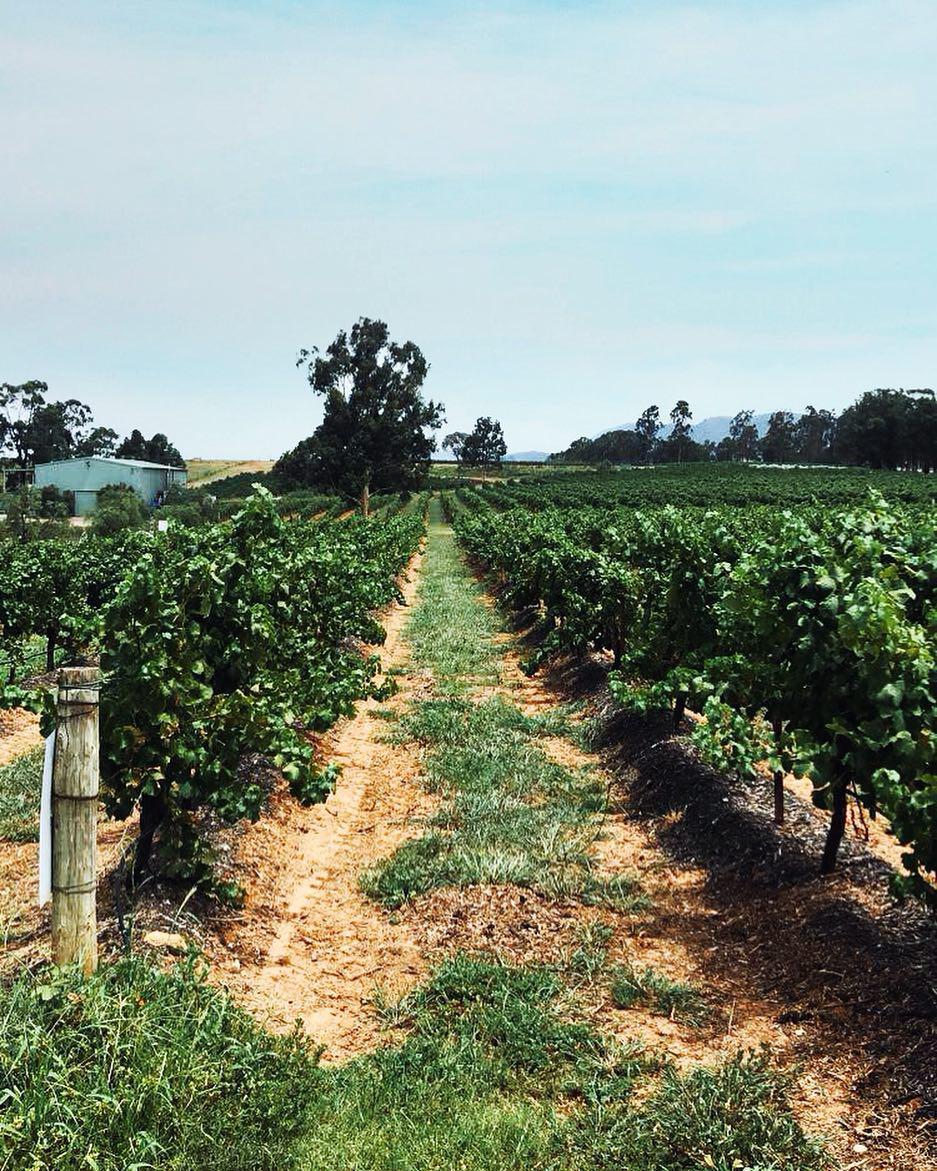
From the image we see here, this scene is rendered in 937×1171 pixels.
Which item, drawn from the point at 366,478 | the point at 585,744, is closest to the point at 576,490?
the point at 366,478

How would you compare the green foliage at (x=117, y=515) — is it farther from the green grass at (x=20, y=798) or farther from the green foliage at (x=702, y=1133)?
the green foliage at (x=702, y=1133)

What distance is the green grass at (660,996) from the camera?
190 inches

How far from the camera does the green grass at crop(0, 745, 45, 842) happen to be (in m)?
7.34

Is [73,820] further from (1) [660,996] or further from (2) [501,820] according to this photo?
(2) [501,820]

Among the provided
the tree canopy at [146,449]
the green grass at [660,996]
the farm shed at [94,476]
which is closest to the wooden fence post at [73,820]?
the green grass at [660,996]

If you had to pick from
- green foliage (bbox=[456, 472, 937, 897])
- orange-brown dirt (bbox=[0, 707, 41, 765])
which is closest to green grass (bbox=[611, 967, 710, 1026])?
green foliage (bbox=[456, 472, 937, 897])

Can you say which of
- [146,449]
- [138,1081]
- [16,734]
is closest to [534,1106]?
[138,1081]

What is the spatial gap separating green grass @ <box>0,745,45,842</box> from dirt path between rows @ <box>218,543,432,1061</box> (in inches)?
76.1

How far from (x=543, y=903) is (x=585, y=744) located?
418cm

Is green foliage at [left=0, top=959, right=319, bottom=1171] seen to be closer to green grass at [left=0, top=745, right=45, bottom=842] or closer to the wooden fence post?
the wooden fence post

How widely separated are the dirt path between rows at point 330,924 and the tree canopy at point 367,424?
53716mm

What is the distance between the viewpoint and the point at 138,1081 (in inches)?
133

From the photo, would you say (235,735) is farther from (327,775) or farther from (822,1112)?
(822,1112)

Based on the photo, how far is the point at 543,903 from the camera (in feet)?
20.1
